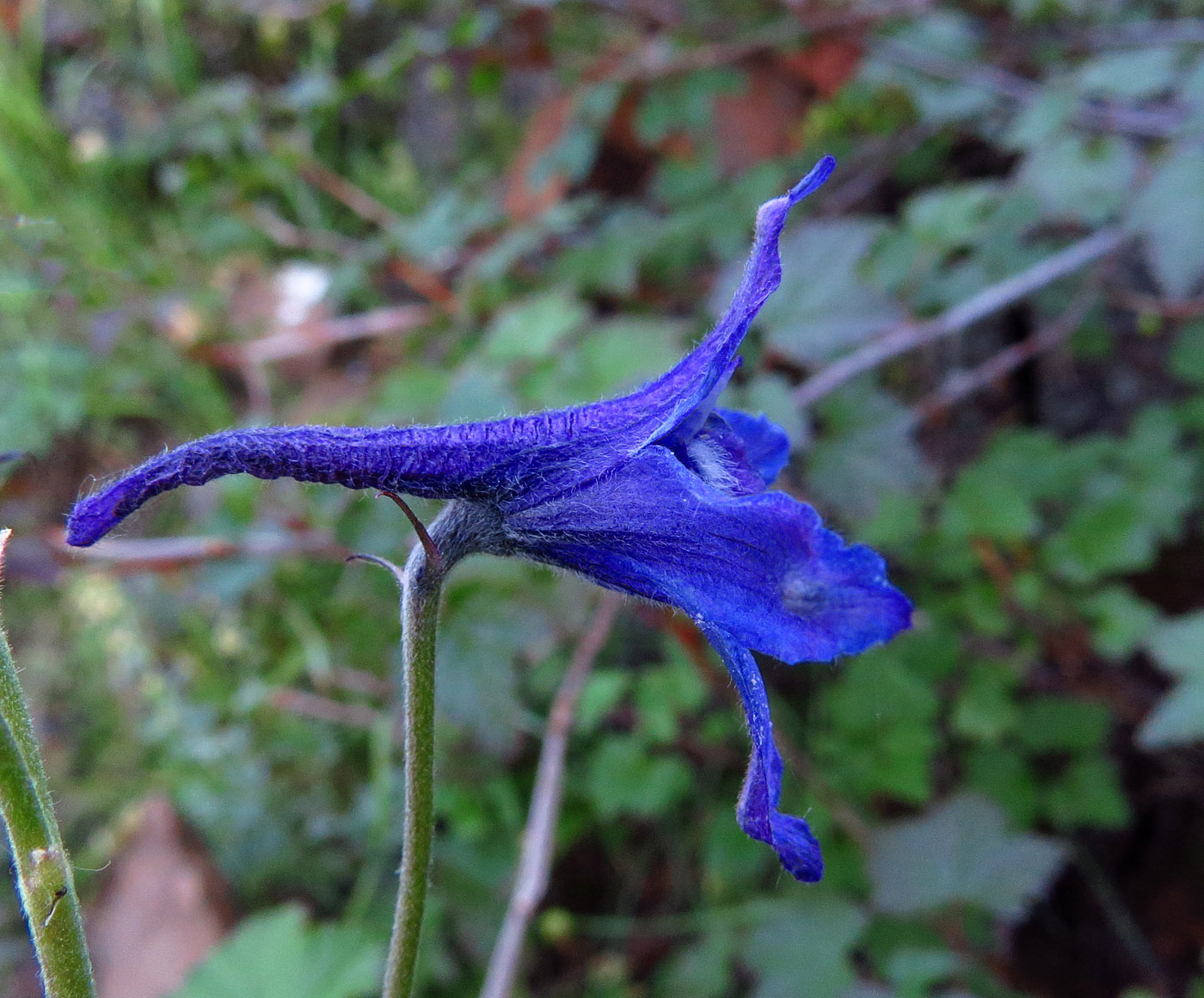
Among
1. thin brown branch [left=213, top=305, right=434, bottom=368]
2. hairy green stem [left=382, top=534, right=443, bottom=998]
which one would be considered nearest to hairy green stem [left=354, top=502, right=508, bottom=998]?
hairy green stem [left=382, top=534, right=443, bottom=998]

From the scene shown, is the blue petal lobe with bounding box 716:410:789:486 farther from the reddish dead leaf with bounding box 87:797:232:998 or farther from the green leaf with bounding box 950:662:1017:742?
the reddish dead leaf with bounding box 87:797:232:998

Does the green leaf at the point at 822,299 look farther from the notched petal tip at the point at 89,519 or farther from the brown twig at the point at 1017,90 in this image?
the notched petal tip at the point at 89,519

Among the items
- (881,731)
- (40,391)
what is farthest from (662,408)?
(40,391)

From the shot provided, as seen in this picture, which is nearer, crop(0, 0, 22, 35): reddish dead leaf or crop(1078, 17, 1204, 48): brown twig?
crop(1078, 17, 1204, 48): brown twig

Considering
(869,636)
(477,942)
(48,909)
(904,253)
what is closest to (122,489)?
(48,909)

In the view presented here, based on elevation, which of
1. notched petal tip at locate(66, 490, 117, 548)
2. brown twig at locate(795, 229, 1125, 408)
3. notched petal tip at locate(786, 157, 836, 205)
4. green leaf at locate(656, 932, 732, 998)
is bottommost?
green leaf at locate(656, 932, 732, 998)

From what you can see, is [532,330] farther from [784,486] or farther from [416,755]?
[416,755]

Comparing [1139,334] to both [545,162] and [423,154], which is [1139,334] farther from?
[423,154]
